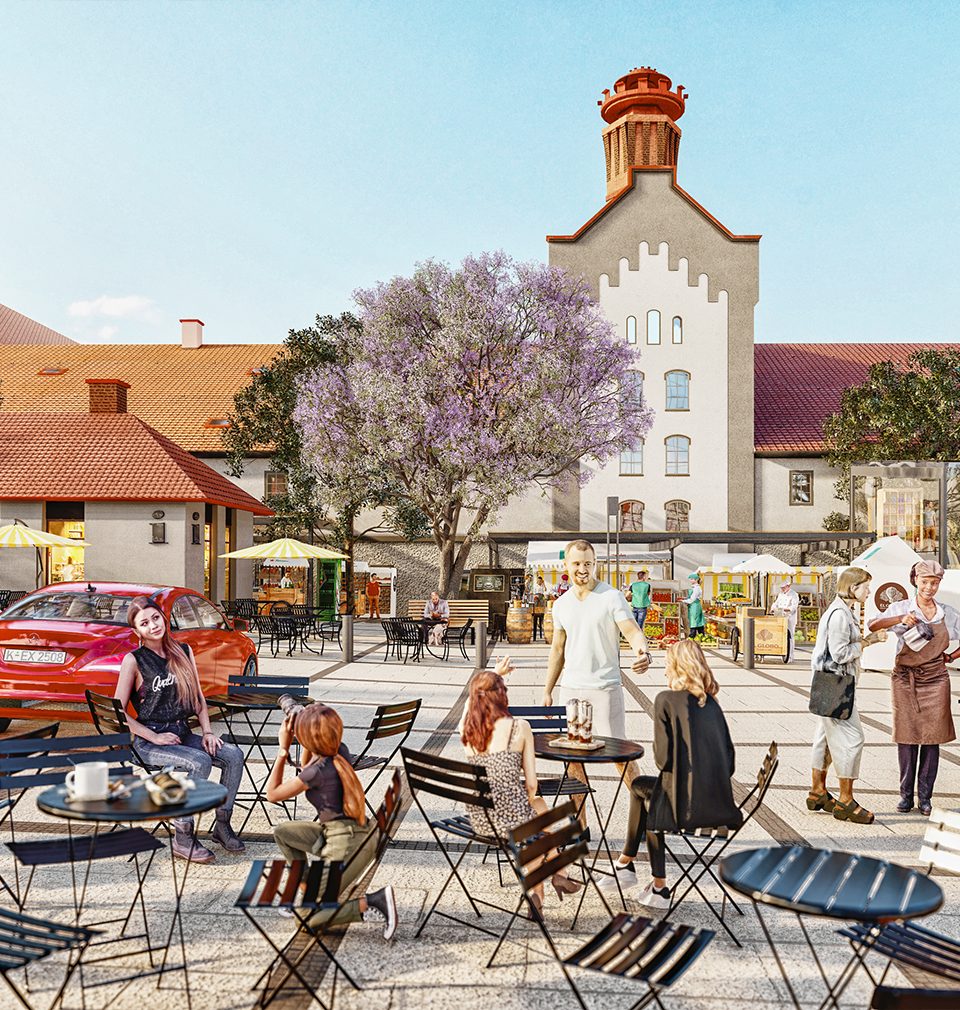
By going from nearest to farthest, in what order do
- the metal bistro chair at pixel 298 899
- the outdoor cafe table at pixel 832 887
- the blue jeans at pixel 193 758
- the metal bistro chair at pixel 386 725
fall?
1. the outdoor cafe table at pixel 832 887
2. the metal bistro chair at pixel 298 899
3. the blue jeans at pixel 193 758
4. the metal bistro chair at pixel 386 725

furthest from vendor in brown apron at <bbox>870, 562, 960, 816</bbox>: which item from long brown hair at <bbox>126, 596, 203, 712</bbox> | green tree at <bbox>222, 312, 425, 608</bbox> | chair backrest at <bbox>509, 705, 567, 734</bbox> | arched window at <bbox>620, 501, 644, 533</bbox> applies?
arched window at <bbox>620, 501, 644, 533</bbox>

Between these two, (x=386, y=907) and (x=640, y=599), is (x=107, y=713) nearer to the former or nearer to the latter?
(x=386, y=907)

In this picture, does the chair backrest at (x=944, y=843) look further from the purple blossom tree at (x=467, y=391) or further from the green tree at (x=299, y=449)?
the green tree at (x=299, y=449)

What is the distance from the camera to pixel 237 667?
1145 cm

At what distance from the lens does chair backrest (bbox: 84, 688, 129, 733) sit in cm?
670

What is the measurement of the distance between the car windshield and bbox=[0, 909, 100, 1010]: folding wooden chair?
6.39 m

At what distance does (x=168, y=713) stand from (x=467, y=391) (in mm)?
23600

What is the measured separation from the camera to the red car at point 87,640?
30.2ft

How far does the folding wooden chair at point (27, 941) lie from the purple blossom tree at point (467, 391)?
2465 cm

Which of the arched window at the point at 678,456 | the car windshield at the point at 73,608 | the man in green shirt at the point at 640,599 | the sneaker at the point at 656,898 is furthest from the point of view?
the arched window at the point at 678,456

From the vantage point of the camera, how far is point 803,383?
41.8 meters

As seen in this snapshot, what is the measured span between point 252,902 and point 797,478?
36.3 meters

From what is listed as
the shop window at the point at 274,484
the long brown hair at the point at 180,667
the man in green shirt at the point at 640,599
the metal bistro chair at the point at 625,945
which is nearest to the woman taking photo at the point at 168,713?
the long brown hair at the point at 180,667

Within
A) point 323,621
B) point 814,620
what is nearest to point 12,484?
point 323,621
